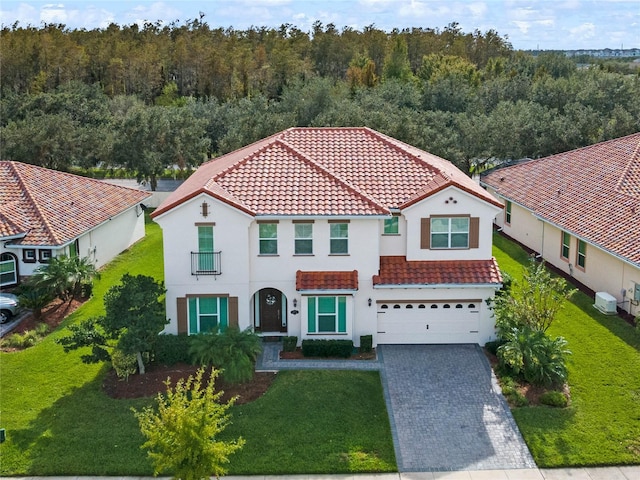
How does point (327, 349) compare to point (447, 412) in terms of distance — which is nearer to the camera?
point (447, 412)

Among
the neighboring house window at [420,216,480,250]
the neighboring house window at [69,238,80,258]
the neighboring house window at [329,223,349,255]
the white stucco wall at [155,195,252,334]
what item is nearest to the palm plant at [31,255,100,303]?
the neighboring house window at [69,238,80,258]

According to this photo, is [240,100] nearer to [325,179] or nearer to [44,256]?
[44,256]

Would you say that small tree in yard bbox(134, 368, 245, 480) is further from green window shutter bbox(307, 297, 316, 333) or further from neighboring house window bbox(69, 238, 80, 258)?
neighboring house window bbox(69, 238, 80, 258)

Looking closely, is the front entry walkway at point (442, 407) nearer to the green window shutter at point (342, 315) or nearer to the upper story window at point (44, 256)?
the green window shutter at point (342, 315)

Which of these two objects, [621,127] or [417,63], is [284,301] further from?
[417,63]

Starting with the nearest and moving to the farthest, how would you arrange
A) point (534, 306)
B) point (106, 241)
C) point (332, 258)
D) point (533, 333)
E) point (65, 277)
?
point (533, 333), point (534, 306), point (332, 258), point (65, 277), point (106, 241)

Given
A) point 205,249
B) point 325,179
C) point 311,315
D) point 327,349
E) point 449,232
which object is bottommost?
point 327,349

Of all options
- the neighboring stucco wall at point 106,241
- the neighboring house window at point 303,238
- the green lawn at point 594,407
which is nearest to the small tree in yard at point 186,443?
the green lawn at point 594,407

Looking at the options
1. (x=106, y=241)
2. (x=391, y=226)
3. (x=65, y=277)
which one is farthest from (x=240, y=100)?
(x=391, y=226)
